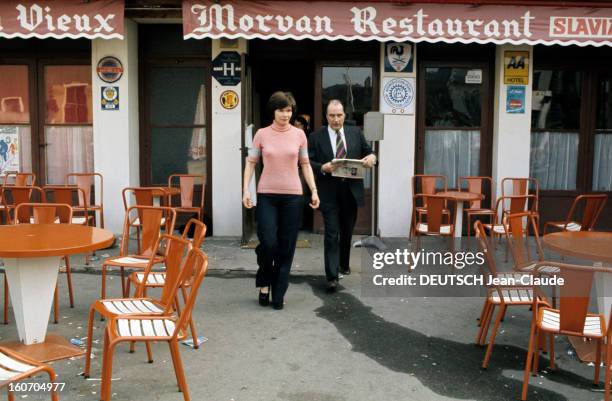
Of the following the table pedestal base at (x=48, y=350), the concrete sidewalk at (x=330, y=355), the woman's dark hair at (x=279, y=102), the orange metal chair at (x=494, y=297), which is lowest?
the concrete sidewalk at (x=330, y=355)

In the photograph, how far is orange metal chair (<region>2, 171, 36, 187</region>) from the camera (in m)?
9.02

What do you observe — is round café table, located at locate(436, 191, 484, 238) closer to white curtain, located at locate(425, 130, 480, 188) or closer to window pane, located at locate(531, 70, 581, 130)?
white curtain, located at locate(425, 130, 480, 188)

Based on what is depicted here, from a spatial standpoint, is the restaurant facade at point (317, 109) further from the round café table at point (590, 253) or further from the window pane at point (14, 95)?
the round café table at point (590, 253)

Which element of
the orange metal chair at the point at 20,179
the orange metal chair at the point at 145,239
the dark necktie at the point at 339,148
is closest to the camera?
the orange metal chair at the point at 145,239

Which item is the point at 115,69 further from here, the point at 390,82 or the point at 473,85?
the point at 473,85

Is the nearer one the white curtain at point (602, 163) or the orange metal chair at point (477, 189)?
the orange metal chair at point (477, 189)

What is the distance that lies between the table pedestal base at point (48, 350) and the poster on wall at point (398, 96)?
5.76 meters

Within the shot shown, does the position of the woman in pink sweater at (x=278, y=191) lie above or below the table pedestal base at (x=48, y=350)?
above

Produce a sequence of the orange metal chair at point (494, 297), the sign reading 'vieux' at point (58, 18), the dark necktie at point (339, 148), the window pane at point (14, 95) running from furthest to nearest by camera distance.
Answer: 1. the window pane at point (14, 95)
2. the sign reading 'vieux' at point (58, 18)
3. the dark necktie at point (339, 148)
4. the orange metal chair at point (494, 297)

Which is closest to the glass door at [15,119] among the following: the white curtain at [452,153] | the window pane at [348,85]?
the window pane at [348,85]

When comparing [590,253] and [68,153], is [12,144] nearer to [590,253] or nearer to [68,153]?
[68,153]

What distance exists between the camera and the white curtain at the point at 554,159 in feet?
32.3

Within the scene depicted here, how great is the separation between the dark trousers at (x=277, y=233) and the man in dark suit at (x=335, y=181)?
0.68 meters

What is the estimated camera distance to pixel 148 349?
4637 millimetres
